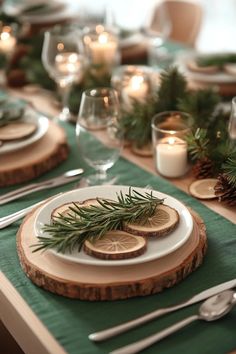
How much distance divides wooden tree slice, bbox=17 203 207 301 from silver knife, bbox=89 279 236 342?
0.05m

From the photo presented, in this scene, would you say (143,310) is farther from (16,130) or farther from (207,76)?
(207,76)

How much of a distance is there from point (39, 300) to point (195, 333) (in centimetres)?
25

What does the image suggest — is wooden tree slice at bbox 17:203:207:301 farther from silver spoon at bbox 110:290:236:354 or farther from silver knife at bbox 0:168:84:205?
silver knife at bbox 0:168:84:205

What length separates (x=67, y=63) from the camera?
5.61 feet

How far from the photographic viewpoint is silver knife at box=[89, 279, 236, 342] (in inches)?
33.0

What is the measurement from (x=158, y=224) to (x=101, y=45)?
1.02 metres

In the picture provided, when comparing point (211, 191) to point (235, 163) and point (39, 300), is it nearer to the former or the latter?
point (235, 163)

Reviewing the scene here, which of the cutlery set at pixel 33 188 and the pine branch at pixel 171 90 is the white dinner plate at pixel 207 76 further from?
the cutlery set at pixel 33 188

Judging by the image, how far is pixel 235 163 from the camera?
3.71ft

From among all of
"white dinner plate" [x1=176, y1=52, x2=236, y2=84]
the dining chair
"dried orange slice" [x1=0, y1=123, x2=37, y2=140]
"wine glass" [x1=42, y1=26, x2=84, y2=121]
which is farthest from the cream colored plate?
the dining chair

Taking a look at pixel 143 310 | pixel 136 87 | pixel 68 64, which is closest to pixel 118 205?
pixel 143 310

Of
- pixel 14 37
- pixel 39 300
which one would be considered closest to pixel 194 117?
pixel 39 300

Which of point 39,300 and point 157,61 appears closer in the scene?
point 39,300

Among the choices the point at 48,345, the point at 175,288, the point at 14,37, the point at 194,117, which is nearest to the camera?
the point at 48,345
